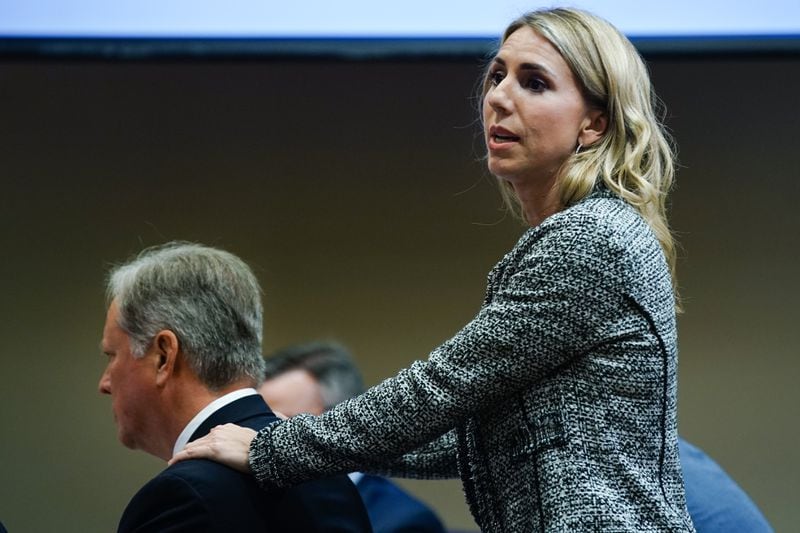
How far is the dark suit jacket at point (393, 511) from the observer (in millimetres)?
2691

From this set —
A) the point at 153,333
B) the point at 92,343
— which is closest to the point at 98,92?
the point at 92,343

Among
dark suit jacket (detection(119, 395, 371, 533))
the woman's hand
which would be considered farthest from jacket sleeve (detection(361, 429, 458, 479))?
the woman's hand

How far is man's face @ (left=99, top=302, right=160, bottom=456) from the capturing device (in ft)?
6.29

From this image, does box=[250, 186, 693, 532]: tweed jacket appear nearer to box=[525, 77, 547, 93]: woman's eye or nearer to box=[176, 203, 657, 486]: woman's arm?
box=[176, 203, 657, 486]: woman's arm

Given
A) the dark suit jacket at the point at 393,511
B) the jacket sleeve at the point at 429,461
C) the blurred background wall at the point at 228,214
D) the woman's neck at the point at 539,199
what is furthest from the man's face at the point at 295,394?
the woman's neck at the point at 539,199

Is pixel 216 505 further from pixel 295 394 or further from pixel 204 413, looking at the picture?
pixel 295 394

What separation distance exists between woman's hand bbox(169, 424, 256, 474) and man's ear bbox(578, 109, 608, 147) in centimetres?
66

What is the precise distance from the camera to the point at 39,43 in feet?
10.9

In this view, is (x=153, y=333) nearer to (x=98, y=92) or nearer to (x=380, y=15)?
(x=380, y=15)

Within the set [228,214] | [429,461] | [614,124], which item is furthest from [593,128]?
[228,214]

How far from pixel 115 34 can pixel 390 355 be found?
1.35 meters

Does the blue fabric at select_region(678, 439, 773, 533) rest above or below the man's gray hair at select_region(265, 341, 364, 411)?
below

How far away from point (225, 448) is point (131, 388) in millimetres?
315

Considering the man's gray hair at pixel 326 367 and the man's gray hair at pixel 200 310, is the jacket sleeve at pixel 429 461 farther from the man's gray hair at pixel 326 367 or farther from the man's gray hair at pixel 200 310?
the man's gray hair at pixel 326 367
